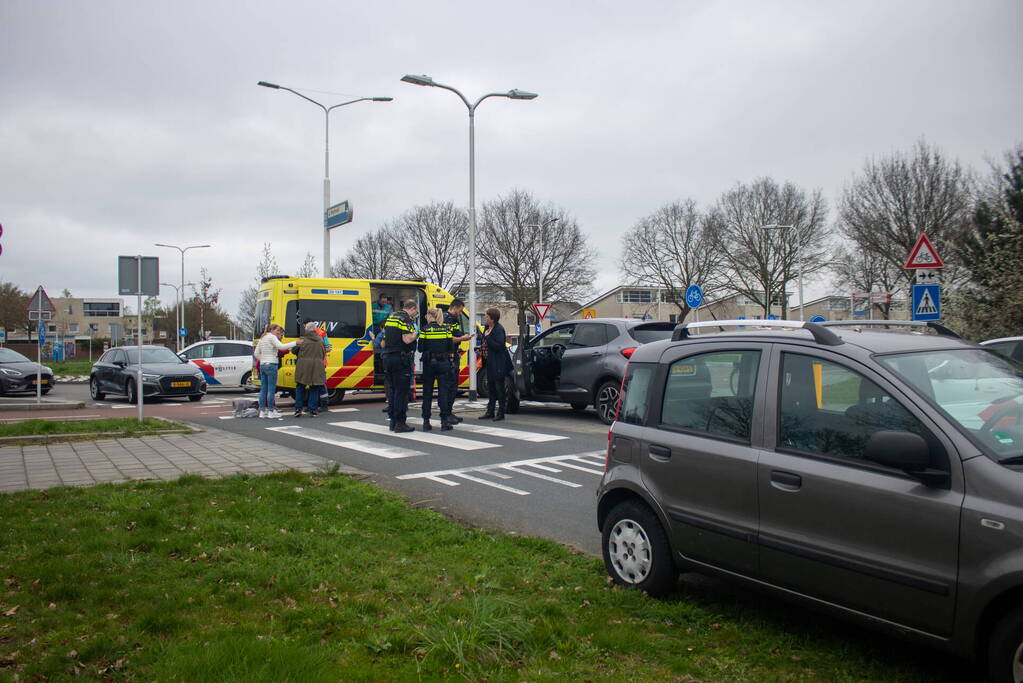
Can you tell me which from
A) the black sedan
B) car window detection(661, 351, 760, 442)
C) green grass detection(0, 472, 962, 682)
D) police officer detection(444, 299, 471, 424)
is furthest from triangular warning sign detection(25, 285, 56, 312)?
car window detection(661, 351, 760, 442)

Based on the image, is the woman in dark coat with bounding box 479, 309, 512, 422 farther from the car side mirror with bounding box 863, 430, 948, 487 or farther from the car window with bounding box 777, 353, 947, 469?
the car side mirror with bounding box 863, 430, 948, 487

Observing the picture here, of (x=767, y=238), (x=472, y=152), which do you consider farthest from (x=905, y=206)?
(x=472, y=152)

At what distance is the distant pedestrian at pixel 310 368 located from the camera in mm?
14984

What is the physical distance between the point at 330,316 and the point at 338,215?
8.21 meters

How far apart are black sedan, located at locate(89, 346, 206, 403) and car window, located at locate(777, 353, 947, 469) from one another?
1846 centimetres

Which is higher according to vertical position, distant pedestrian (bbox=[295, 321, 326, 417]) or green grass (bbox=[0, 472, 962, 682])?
distant pedestrian (bbox=[295, 321, 326, 417])

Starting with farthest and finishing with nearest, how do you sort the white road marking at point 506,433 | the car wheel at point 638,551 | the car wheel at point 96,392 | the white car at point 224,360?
the white car at point 224,360
the car wheel at point 96,392
the white road marking at point 506,433
the car wheel at point 638,551

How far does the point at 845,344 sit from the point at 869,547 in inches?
38.5

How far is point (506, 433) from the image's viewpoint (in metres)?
11.7

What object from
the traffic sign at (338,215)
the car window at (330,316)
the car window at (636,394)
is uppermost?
the traffic sign at (338,215)

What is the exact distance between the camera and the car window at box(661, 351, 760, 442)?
13.7 ft

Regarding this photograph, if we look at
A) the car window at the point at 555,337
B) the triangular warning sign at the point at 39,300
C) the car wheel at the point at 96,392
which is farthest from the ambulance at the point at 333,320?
the triangular warning sign at the point at 39,300

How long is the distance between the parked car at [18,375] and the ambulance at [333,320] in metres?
9.86

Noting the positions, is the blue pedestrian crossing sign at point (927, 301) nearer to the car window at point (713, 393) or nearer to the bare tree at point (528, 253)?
the car window at point (713, 393)
